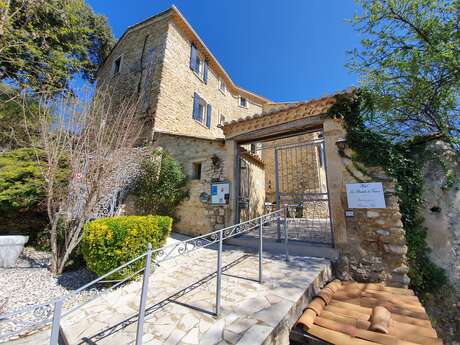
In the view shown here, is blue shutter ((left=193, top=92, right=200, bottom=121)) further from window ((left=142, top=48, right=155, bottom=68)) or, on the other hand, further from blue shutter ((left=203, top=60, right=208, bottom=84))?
window ((left=142, top=48, right=155, bottom=68))

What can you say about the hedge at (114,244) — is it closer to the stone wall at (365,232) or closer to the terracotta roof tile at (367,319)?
the terracotta roof tile at (367,319)

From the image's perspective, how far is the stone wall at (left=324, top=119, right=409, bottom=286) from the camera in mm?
3887

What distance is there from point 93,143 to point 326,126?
19.1 ft

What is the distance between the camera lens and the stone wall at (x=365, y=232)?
3887 mm

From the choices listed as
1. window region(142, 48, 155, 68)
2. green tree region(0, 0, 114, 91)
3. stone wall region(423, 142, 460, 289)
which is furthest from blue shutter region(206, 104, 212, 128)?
stone wall region(423, 142, 460, 289)

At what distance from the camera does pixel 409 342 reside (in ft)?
6.92

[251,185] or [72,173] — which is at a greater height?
[251,185]

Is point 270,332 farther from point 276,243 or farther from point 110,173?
point 110,173

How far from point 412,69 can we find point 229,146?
491cm

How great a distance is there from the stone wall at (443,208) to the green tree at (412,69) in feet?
1.36

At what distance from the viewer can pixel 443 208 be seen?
433cm

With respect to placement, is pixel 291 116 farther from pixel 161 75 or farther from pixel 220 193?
pixel 161 75

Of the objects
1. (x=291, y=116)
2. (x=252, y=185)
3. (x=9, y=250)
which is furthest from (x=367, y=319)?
(x=9, y=250)

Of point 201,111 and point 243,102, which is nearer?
point 201,111
